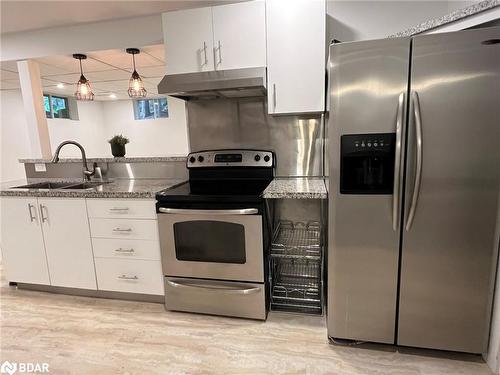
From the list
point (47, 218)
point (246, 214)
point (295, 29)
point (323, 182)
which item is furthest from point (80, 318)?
point (295, 29)

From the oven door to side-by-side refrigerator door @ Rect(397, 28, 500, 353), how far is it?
0.89 m

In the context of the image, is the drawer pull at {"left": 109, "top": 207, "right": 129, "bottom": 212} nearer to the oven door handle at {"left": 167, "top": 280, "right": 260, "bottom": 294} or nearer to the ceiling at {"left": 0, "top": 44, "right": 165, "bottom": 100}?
the oven door handle at {"left": 167, "top": 280, "right": 260, "bottom": 294}

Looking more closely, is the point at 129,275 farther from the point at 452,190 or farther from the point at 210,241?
the point at 452,190

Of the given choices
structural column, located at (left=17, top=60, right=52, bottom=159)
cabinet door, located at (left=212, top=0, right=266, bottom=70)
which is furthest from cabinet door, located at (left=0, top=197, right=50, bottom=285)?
cabinet door, located at (left=212, top=0, right=266, bottom=70)

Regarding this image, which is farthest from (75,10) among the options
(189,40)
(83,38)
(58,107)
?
(58,107)

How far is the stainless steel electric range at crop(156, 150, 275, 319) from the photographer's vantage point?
1.92m

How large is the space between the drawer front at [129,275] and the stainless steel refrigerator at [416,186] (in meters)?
1.30

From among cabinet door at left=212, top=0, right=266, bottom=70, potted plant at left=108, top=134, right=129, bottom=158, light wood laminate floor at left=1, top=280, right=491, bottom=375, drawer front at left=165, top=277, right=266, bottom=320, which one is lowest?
light wood laminate floor at left=1, top=280, right=491, bottom=375

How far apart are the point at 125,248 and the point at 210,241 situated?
0.71 meters

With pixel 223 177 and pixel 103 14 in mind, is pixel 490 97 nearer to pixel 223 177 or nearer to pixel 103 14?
pixel 223 177

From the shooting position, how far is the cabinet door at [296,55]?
197 centimetres

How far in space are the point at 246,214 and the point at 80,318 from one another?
4.82 feet

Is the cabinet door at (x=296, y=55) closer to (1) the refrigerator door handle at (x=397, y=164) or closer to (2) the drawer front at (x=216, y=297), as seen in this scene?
(1) the refrigerator door handle at (x=397, y=164)

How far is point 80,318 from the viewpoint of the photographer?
2146 mm
